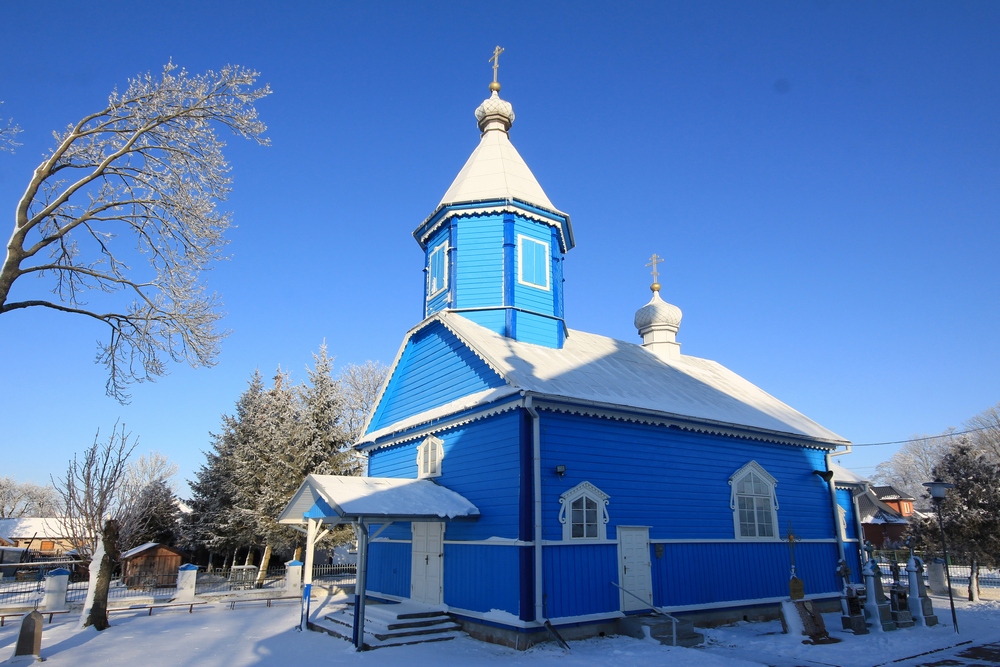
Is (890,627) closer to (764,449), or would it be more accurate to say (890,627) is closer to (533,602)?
(764,449)

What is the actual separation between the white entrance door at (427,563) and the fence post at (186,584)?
8150mm

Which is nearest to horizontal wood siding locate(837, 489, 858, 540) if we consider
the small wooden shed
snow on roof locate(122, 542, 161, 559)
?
the small wooden shed

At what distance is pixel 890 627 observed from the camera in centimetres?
1340

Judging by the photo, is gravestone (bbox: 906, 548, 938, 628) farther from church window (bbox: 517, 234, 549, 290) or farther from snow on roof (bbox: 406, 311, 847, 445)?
church window (bbox: 517, 234, 549, 290)

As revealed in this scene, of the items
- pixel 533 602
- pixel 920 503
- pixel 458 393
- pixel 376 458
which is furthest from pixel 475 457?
pixel 920 503

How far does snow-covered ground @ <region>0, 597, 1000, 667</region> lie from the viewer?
10.2m

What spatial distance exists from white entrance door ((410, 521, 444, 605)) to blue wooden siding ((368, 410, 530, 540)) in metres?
0.40

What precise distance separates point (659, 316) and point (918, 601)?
35.5ft

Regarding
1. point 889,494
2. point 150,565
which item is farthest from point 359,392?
point 889,494

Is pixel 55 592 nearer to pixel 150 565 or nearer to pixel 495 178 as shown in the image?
pixel 150 565

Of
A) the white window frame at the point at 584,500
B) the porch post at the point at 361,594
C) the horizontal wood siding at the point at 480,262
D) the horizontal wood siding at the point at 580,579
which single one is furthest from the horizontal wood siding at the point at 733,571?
the horizontal wood siding at the point at 480,262

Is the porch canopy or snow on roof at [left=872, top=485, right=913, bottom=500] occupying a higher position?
snow on roof at [left=872, top=485, right=913, bottom=500]

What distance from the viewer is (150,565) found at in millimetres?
27578

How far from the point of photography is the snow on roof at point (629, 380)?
42.2ft
